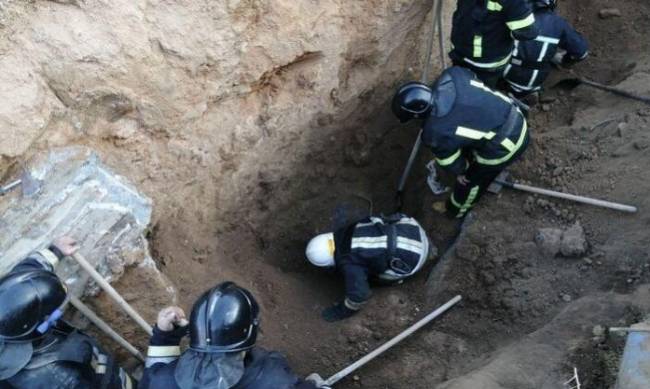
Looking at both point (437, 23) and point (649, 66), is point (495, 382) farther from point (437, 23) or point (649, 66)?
point (649, 66)

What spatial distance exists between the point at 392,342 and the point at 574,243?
1.67m

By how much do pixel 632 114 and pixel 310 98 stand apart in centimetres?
300

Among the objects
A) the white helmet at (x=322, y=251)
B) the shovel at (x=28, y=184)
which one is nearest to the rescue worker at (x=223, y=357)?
the shovel at (x=28, y=184)

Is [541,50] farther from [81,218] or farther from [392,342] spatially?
[81,218]

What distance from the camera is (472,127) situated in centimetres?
509

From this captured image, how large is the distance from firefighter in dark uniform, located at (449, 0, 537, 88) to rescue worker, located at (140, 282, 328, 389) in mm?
3277

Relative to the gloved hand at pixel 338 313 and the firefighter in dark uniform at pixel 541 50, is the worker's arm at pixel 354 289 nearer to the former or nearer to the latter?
the gloved hand at pixel 338 313

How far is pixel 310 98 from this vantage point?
5.59 m

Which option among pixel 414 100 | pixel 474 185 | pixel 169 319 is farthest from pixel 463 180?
pixel 169 319

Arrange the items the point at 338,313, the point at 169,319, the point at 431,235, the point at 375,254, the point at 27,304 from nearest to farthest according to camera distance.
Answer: the point at 27,304 < the point at 169,319 < the point at 375,254 < the point at 338,313 < the point at 431,235

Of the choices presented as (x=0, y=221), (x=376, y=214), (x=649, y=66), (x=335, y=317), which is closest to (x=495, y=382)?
(x=335, y=317)

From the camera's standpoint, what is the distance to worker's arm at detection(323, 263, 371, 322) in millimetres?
5328

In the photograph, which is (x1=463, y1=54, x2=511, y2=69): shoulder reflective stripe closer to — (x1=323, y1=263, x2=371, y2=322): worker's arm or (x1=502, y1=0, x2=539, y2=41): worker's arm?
(x1=502, y1=0, x2=539, y2=41): worker's arm

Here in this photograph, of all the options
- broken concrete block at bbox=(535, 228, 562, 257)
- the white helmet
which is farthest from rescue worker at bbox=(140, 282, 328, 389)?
broken concrete block at bbox=(535, 228, 562, 257)
